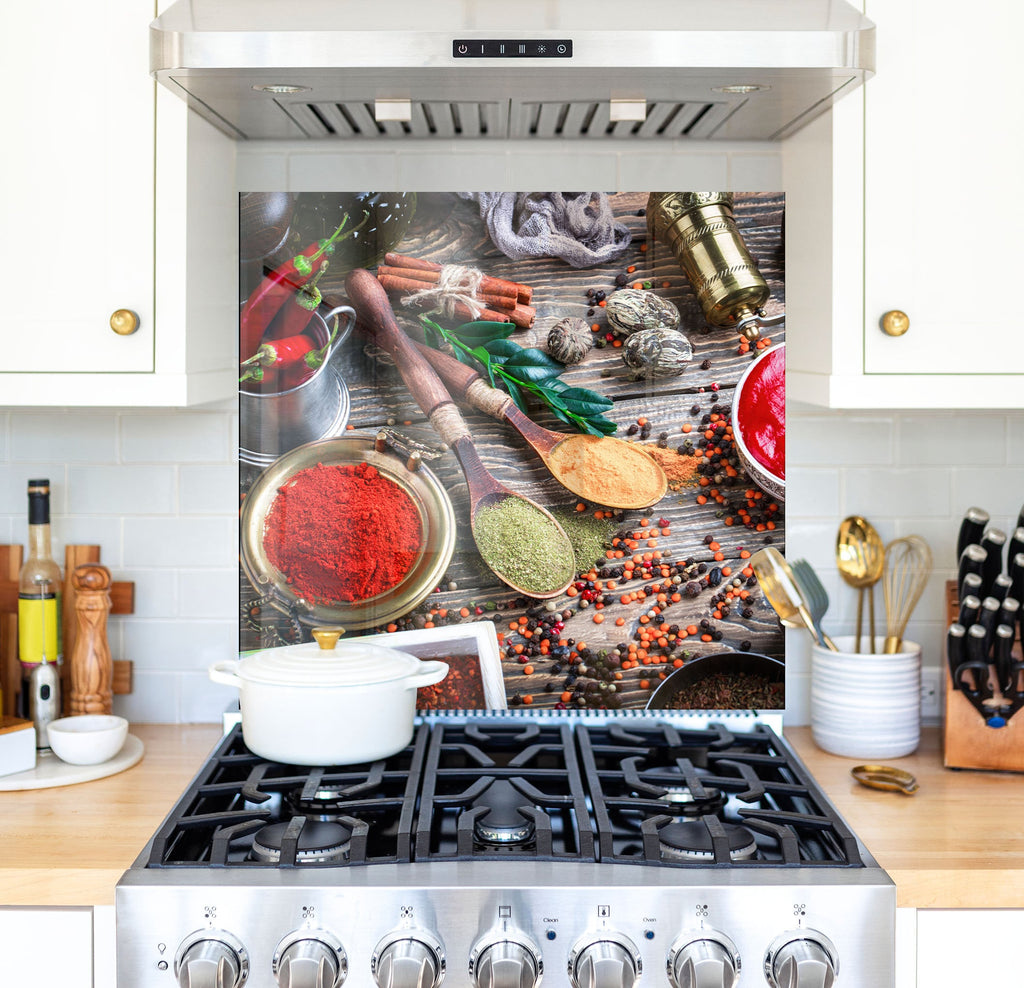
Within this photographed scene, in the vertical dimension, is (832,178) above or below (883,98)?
below

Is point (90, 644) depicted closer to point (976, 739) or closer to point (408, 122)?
point (408, 122)

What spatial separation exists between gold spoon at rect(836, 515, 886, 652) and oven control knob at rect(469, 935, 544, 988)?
0.91 metres

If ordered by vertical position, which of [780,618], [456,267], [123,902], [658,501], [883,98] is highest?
[883,98]

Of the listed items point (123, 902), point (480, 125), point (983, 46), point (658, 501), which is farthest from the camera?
point (658, 501)

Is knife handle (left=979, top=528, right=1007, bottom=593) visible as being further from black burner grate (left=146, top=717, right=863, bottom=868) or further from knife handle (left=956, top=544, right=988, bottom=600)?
black burner grate (left=146, top=717, right=863, bottom=868)

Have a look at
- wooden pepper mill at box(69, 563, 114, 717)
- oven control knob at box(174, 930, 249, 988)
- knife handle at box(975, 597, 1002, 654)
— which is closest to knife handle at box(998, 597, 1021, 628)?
knife handle at box(975, 597, 1002, 654)

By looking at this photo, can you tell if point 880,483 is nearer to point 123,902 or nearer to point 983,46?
point 983,46

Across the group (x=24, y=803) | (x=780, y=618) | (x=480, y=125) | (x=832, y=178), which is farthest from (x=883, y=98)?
(x=24, y=803)

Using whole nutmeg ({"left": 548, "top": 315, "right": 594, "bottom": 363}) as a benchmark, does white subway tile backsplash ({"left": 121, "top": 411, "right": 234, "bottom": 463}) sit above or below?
below

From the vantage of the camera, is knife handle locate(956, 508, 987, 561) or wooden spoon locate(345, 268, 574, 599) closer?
knife handle locate(956, 508, 987, 561)

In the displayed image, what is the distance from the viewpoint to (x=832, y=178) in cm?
161

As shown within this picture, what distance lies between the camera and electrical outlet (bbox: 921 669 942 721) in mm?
2025

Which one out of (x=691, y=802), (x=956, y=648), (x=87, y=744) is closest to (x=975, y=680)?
(x=956, y=648)

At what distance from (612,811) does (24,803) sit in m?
0.86
